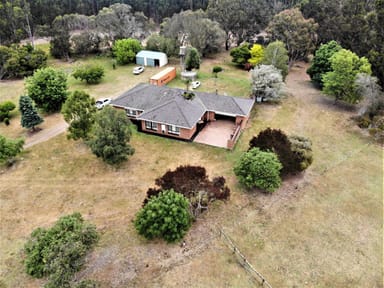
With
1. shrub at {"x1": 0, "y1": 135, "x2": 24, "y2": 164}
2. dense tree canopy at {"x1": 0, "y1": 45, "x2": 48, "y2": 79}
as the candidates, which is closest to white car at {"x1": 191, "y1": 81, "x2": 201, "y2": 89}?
shrub at {"x1": 0, "y1": 135, "x2": 24, "y2": 164}

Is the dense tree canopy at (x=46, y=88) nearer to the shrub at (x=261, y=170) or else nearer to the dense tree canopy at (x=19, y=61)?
the dense tree canopy at (x=19, y=61)

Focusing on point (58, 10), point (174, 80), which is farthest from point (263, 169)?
point (58, 10)

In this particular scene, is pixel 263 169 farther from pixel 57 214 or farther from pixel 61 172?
pixel 61 172

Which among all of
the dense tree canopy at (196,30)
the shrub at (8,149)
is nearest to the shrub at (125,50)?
the dense tree canopy at (196,30)

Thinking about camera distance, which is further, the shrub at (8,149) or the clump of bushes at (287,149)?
the shrub at (8,149)

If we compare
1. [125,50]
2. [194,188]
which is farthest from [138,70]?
[194,188]

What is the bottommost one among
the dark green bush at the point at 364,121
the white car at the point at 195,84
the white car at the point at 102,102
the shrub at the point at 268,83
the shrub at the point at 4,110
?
the shrub at the point at 4,110

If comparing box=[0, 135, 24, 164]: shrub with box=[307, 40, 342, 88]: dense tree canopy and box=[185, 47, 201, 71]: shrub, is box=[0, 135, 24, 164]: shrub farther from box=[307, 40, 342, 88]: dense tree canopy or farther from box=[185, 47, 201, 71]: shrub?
box=[307, 40, 342, 88]: dense tree canopy

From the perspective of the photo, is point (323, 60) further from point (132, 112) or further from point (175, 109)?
point (132, 112)
